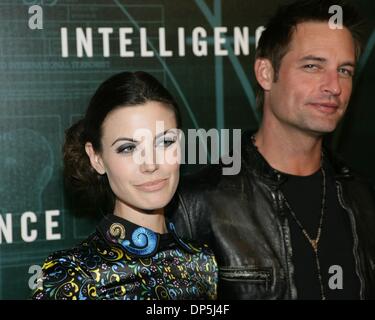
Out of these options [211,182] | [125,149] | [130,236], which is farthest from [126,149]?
[211,182]

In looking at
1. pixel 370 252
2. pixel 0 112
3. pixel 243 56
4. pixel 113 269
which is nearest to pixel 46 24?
pixel 0 112

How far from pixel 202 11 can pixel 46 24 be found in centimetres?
58

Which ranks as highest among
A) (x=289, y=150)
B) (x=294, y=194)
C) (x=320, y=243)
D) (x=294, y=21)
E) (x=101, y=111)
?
(x=294, y=21)

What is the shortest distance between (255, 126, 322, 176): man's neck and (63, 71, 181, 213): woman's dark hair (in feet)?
1.60

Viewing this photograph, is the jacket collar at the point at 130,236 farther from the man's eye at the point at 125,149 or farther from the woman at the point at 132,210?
the man's eye at the point at 125,149

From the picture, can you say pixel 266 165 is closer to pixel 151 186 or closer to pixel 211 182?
pixel 211 182

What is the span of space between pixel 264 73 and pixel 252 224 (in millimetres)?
564

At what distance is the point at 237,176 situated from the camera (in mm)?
1955

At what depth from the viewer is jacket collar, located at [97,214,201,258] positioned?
1.54 meters

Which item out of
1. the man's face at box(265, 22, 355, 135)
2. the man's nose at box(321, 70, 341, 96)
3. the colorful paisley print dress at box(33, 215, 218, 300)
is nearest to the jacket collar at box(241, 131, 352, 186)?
the man's face at box(265, 22, 355, 135)

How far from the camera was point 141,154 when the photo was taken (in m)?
1.51

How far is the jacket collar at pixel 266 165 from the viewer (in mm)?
1938

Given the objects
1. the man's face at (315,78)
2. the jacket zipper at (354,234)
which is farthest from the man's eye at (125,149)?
the jacket zipper at (354,234)
